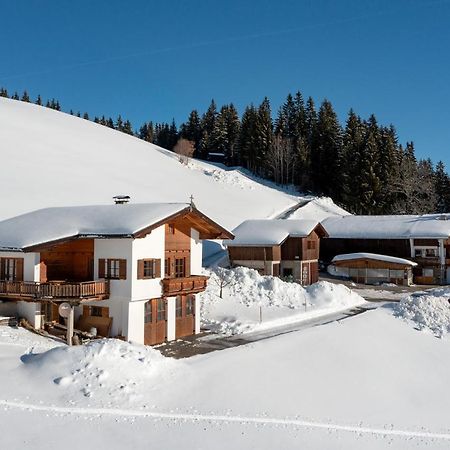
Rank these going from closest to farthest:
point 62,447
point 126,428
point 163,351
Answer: point 62,447 → point 126,428 → point 163,351

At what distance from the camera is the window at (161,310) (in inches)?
963

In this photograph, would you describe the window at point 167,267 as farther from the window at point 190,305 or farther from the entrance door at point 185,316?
the window at point 190,305

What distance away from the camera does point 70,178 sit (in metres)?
58.5

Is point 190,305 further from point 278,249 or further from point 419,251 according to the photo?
point 419,251

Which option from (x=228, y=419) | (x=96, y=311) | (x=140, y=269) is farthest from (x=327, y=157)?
(x=228, y=419)

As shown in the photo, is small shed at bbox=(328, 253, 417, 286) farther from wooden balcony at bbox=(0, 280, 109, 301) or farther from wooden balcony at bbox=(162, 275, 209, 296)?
wooden balcony at bbox=(0, 280, 109, 301)

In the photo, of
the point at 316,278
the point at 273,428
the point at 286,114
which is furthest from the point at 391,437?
the point at 286,114

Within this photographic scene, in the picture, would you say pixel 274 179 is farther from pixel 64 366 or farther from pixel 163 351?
pixel 64 366

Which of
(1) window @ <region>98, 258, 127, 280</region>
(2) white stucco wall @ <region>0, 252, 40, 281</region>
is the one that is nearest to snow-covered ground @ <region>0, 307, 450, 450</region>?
(2) white stucco wall @ <region>0, 252, 40, 281</region>

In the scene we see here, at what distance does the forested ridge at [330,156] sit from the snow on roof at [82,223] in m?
57.7

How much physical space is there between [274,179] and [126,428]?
256 feet

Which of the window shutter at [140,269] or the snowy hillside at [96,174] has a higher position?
the snowy hillside at [96,174]

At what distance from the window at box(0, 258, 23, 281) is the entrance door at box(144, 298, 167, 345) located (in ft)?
19.1

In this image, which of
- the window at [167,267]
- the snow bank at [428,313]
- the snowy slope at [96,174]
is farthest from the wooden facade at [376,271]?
the window at [167,267]
